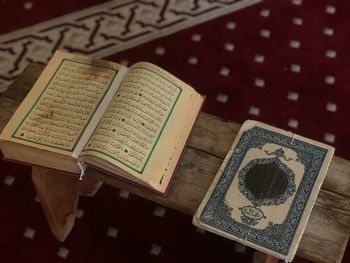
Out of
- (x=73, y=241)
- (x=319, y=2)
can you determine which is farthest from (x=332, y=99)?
(x=73, y=241)

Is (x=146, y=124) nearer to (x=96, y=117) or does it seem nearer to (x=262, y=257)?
(x=96, y=117)

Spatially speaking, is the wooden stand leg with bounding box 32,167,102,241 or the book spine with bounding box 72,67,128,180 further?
the wooden stand leg with bounding box 32,167,102,241

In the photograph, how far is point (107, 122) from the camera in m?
0.99

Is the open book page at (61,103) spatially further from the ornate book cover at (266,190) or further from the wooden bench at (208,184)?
the ornate book cover at (266,190)

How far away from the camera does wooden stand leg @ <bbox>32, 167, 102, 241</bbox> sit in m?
1.17

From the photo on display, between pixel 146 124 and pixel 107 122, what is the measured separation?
3.1 inches

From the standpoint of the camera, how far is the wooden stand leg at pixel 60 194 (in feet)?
3.84

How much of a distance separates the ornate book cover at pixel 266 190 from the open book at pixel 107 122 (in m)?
0.11

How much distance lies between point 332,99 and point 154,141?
88cm

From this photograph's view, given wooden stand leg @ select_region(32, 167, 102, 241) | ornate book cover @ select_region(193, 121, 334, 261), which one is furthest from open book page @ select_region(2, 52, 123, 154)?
ornate book cover @ select_region(193, 121, 334, 261)

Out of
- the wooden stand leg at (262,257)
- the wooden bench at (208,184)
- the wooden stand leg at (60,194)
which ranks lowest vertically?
the wooden stand leg at (60,194)

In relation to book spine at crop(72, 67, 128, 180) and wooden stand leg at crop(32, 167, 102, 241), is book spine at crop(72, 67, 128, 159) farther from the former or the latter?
wooden stand leg at crop(32, 167, 102, 241)

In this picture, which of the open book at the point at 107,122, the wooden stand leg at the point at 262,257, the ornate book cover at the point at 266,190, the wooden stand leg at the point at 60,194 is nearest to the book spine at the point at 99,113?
the open book at the point at 107,122

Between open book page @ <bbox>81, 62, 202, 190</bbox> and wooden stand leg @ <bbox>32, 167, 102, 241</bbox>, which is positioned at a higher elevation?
open book page @ <bbox>81, 62, 202, 190</bbox>
